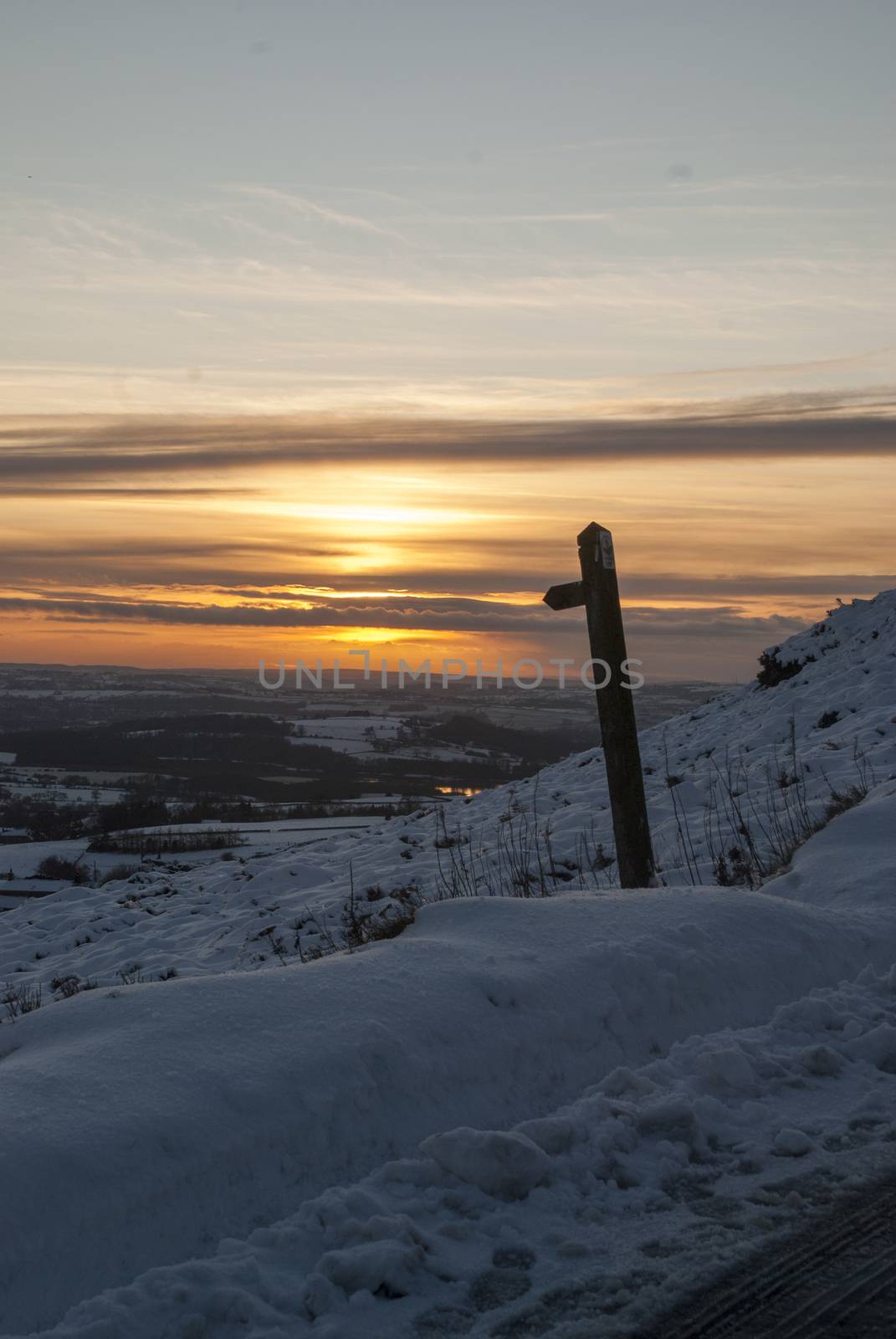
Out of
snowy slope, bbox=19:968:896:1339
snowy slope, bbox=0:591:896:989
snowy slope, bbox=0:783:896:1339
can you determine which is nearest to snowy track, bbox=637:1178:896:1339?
snowy slope, bbox=19:968:896:1339

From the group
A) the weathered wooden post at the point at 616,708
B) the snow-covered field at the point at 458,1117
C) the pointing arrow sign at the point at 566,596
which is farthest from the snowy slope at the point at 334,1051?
the pointing arrow sign at the point at 566,596

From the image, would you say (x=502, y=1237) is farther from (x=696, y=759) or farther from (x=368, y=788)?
(x=368, y=788)

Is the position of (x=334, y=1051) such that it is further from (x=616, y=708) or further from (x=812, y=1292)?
(x=616, y=708)

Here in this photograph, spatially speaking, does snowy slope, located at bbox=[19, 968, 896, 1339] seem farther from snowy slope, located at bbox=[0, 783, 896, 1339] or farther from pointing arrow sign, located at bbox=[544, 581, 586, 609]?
pointing arrow sign, located at bbox=[544, 581, 586, 609]

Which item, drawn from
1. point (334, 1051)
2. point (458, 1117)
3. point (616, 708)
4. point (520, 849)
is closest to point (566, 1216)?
point (458, 1117)

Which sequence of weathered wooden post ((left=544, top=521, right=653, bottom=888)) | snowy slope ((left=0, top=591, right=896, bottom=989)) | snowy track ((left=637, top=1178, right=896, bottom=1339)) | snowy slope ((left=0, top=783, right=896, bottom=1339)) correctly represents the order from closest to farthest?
snowy track ((left=637, top=1178, right=896, bottom=1339)) < snowy slope ((left=0, top=783, right=896, bottom=1339)) < weathered wooden post ((left=544, top=521, right=653, bottom=888)) < snowy slope ((left=0, top=591, right=896, bottom=989))

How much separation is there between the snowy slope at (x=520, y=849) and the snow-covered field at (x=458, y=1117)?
2.66 m

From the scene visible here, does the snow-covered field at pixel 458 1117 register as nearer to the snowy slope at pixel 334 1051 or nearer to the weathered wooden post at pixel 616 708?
the snowy slope at pixel 334 1051

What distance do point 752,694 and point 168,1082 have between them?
1676cm

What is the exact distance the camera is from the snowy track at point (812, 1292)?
225cm

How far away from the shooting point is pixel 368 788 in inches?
1524

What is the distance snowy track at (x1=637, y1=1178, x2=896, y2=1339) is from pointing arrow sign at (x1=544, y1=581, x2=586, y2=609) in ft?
14.1

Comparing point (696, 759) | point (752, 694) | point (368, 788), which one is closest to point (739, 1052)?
point (696, 759)

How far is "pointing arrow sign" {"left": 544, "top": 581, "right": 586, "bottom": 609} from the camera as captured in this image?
6.54 meters
